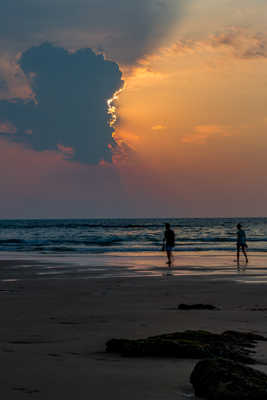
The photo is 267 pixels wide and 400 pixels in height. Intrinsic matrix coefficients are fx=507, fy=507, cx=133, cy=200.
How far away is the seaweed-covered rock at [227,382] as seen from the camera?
11.9 ft

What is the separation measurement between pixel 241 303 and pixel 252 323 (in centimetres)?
273

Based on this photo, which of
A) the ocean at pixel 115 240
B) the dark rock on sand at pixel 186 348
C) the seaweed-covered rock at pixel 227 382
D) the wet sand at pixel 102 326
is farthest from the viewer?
the ocean at pixel 115 240

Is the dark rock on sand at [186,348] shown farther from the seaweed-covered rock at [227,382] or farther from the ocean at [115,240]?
the ocean at [115,240]

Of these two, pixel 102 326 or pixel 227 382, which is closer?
pixel 227 382

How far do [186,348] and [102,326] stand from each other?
239cm

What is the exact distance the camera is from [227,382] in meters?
3.80

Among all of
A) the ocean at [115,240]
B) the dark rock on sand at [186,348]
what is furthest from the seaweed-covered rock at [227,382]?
the ocean at [115,240]

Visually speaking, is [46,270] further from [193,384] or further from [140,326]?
[193,384]

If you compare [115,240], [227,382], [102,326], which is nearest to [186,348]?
[227,382]

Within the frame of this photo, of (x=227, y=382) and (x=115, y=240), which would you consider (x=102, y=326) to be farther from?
(x=115, y=240)

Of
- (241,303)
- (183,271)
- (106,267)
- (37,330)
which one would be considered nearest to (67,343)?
(37,330)

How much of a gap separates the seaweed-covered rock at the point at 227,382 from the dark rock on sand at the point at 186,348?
1263mm

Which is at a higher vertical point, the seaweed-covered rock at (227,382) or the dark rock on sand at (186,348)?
the seaweed-covered rock at (227,382)

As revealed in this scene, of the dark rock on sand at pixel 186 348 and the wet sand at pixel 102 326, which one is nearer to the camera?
the wet sand at pixel 102 326
